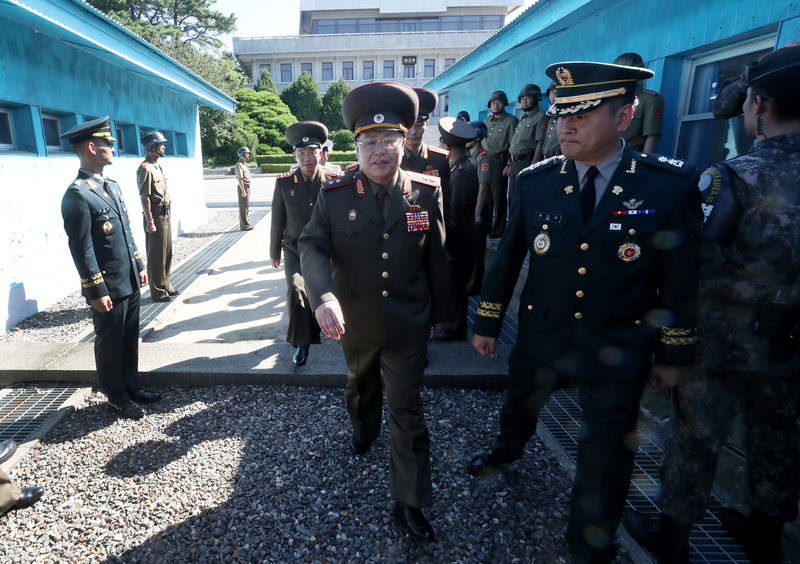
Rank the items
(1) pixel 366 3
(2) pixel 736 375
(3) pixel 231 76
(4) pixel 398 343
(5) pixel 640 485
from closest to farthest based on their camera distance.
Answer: (2) pixel 736 375
(4) pixel 398 343
(5) pixel 640 485
(3) pixel 231 76
(1) pixel 366 3

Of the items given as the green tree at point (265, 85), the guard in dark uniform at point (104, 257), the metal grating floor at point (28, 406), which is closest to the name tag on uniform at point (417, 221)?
the guard in dark uniform at point (104, 257)

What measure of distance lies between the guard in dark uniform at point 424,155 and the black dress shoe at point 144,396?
3.01 meters

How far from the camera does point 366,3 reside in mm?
56375

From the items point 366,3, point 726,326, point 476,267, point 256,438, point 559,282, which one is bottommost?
point 256,438

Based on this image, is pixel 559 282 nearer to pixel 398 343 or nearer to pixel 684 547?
pixel 398 343

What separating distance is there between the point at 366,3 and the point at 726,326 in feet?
210

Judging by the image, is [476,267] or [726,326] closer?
[726,326]

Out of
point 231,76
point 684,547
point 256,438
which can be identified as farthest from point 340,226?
point 231,76

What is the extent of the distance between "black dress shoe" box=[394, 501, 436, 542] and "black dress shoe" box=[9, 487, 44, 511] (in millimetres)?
2101

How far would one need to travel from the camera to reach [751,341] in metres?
2.07

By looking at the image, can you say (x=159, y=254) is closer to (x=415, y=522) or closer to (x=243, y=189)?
(x=415, y=522)

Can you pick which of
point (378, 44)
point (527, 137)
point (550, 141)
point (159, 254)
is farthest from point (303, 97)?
point (550, 141)

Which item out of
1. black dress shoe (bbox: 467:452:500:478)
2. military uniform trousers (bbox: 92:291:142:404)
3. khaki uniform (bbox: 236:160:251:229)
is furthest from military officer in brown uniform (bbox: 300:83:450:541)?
khaki uniform (bbox: 236:160:251:229)

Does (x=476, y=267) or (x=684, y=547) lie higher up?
(x=476, y=267)
